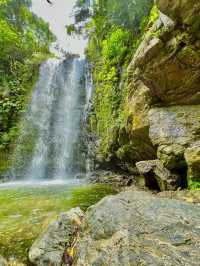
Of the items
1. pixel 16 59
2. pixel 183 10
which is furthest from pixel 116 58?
pixel 16 59

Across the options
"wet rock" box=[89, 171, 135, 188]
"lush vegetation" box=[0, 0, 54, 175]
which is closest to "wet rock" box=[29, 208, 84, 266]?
"wet rock" box=[89, 171, 135, 188]

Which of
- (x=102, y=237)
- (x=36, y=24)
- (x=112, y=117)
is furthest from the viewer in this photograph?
(x=36, y=24)

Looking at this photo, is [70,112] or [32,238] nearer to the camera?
[32,238]

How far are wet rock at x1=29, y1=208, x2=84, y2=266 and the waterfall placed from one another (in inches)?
340

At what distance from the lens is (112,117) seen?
8883 mm

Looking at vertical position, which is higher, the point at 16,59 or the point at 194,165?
the point at 16,59

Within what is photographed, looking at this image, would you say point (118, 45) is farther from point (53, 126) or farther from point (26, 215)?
point (26, 215)

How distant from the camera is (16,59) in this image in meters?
17.0

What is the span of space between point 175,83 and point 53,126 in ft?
30.9

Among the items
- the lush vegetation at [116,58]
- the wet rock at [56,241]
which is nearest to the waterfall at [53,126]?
the lush vegetation at [116,58]

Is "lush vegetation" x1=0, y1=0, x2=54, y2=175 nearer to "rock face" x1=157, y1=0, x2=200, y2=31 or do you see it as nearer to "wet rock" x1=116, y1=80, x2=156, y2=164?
"wet rock" x1=116, y1=80, x2=156, y2=164

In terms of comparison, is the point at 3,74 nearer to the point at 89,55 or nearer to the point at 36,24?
the point at 89,55

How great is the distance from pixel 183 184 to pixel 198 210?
2576 mm

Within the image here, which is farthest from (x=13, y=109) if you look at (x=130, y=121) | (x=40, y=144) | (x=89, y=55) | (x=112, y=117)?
(x=130, y=121)
